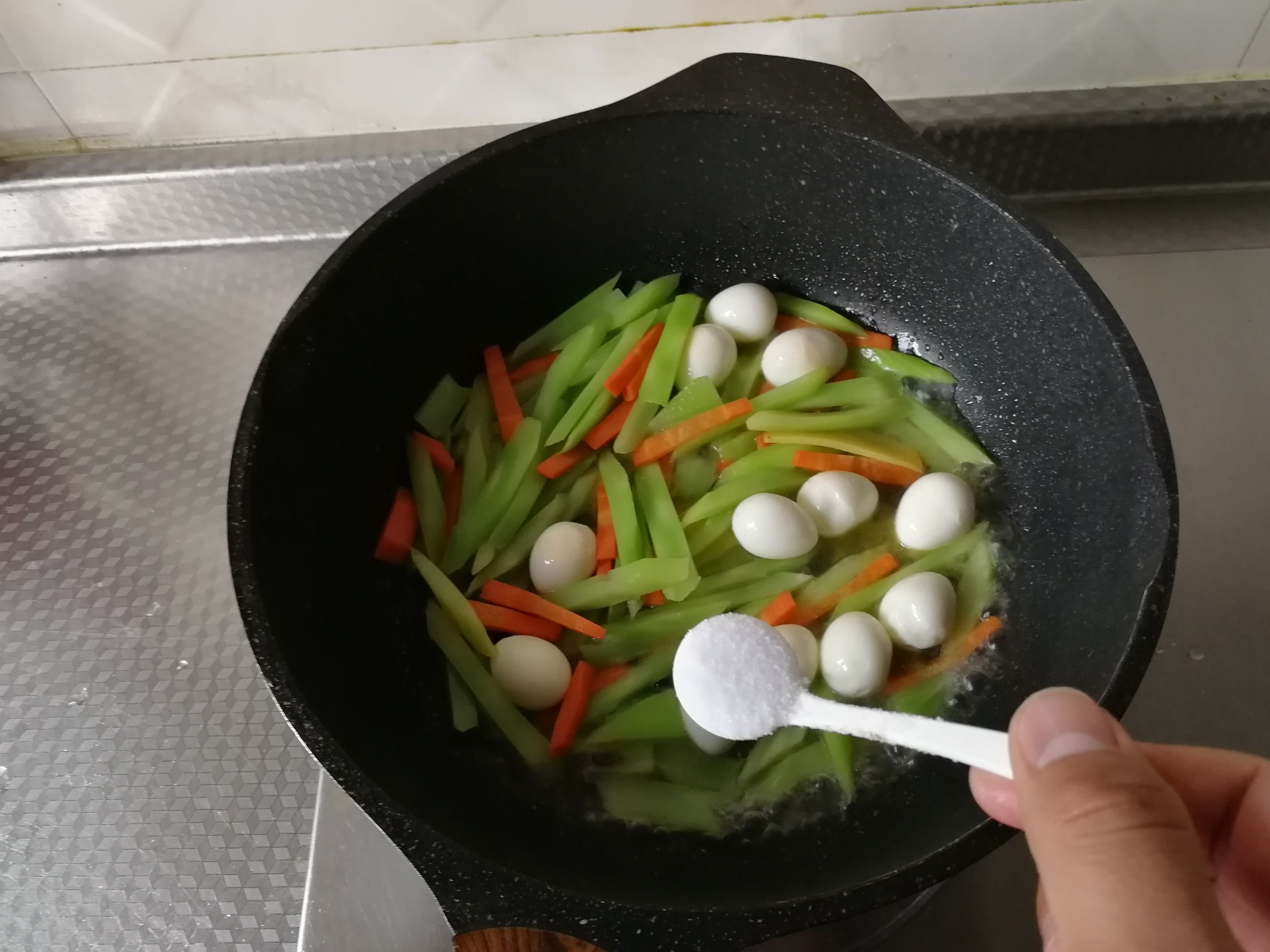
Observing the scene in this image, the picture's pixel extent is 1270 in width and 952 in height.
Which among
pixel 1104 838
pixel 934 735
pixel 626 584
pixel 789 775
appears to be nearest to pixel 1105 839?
pixel 1104 838

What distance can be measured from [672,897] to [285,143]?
97 cm

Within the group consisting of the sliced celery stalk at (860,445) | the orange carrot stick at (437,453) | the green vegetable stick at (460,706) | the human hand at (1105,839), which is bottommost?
the green vegetable stick at (460,706)

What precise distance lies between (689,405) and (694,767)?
0.35 m

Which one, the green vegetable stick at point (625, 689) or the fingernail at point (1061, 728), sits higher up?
the fingernail at point (1061, 728)

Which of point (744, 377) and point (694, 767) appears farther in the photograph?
point (744, 377)

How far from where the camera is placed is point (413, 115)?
1.06m

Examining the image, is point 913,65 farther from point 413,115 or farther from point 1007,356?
point 413,115

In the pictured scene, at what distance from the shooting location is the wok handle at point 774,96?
0.79m

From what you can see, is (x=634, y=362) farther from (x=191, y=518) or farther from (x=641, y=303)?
(x=191, y=518)

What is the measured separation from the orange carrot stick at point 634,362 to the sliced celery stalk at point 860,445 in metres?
0.15

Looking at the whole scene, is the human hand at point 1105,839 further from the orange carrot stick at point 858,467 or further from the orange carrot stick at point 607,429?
the orange carrot stick at point 607,429

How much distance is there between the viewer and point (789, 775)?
74 cm

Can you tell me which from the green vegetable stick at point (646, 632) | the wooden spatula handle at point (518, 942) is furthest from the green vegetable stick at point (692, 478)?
the wooden spatula handle at point (518, 942)

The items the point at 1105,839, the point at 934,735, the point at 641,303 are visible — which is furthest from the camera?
the point at 641,303
